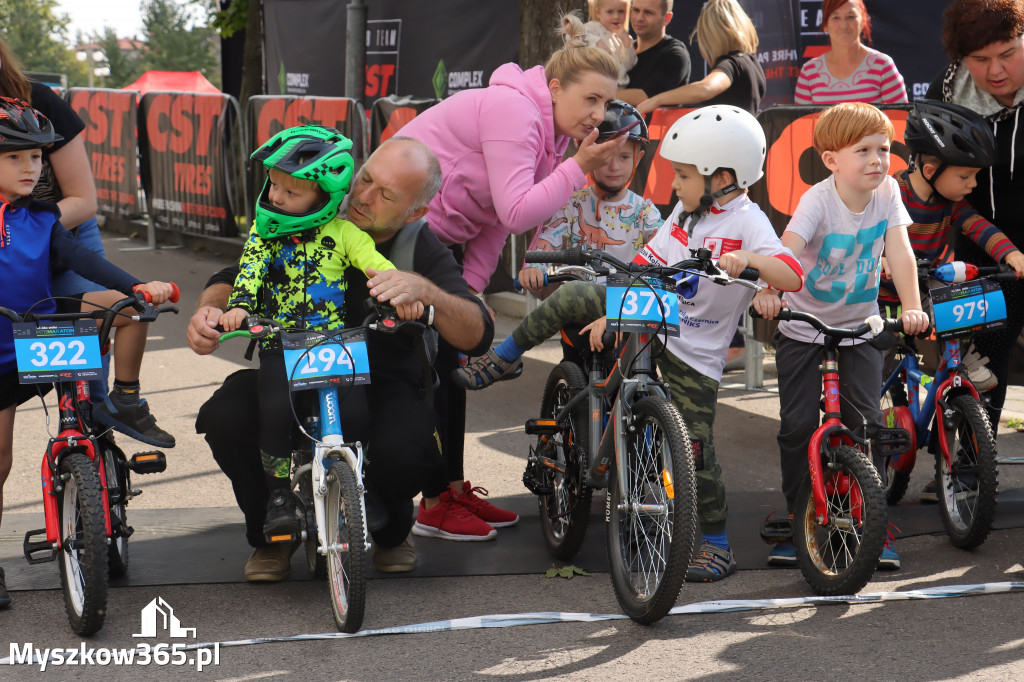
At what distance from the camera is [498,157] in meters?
4.81

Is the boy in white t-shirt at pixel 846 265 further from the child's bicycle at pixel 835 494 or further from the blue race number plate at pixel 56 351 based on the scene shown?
the blue race number plate at pixel 56 351

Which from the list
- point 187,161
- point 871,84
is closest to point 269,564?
point 871,84

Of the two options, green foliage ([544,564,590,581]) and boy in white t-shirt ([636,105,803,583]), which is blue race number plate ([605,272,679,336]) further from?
green foliage ([544,564,590,581])

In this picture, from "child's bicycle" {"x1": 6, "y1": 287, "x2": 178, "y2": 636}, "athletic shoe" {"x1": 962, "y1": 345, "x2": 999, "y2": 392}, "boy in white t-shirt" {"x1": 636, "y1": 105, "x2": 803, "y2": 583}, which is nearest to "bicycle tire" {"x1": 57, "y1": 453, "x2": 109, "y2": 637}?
"child's bicycle" {"x1": 6, "y1": 287, "x2": 178, "y2": 636}

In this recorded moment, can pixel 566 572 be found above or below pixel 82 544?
below

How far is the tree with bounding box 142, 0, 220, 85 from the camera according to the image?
8425 centimetres

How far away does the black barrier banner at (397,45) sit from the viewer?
536 inches

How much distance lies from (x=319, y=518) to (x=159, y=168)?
12216 millimetres

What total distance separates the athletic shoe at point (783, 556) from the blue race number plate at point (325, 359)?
1824mm

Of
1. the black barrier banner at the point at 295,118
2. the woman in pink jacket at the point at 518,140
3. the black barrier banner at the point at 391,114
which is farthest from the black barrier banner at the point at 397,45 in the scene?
the woman in pink jacket at the point at 518,140

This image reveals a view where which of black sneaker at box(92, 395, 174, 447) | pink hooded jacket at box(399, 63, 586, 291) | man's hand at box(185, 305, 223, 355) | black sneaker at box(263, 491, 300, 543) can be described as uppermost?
pink hooded jacket at box(399, 63, 586, 291)

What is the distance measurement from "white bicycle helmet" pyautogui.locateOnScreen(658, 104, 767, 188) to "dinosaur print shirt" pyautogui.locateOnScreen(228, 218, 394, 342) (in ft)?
3.80

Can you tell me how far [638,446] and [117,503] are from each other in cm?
188

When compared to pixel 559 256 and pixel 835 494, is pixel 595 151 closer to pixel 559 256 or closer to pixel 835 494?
pixel 559 256
